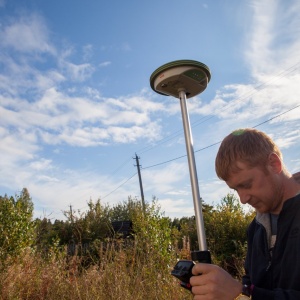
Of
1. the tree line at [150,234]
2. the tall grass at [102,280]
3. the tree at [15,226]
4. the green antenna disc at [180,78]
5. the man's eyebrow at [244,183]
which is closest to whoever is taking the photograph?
the man's eyebrow at [244,183]

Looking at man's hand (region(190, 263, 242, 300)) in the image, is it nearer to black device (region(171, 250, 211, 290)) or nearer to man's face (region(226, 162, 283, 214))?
black device (region(171, 250, 211, 290))

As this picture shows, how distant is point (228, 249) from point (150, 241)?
451cm

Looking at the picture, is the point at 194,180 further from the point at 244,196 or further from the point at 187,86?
the point at 187,86

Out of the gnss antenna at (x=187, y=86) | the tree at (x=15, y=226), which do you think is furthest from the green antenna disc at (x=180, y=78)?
the tree at (x=15, y=226)

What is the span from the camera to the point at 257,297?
1.25 meters

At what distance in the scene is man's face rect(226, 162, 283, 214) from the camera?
4.90 ft

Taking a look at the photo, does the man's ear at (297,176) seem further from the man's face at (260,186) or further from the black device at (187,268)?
the black device at (187,268)

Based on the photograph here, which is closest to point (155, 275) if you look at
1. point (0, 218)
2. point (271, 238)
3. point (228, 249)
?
point (271, 238)

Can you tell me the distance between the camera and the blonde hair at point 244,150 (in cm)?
149

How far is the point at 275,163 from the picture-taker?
150 centimetres

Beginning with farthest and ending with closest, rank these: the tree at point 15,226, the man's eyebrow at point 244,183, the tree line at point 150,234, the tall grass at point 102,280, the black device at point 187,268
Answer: the tree at point 15,226, the tree line at point 150,234, the tall grass at point 102,280, the man's eyebrow at point 244,183, the black device at point 187,268

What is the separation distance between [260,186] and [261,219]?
0.22 metres

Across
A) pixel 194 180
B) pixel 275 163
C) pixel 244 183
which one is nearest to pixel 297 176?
pixel 275 163

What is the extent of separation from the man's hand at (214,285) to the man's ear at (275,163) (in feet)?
1.79
